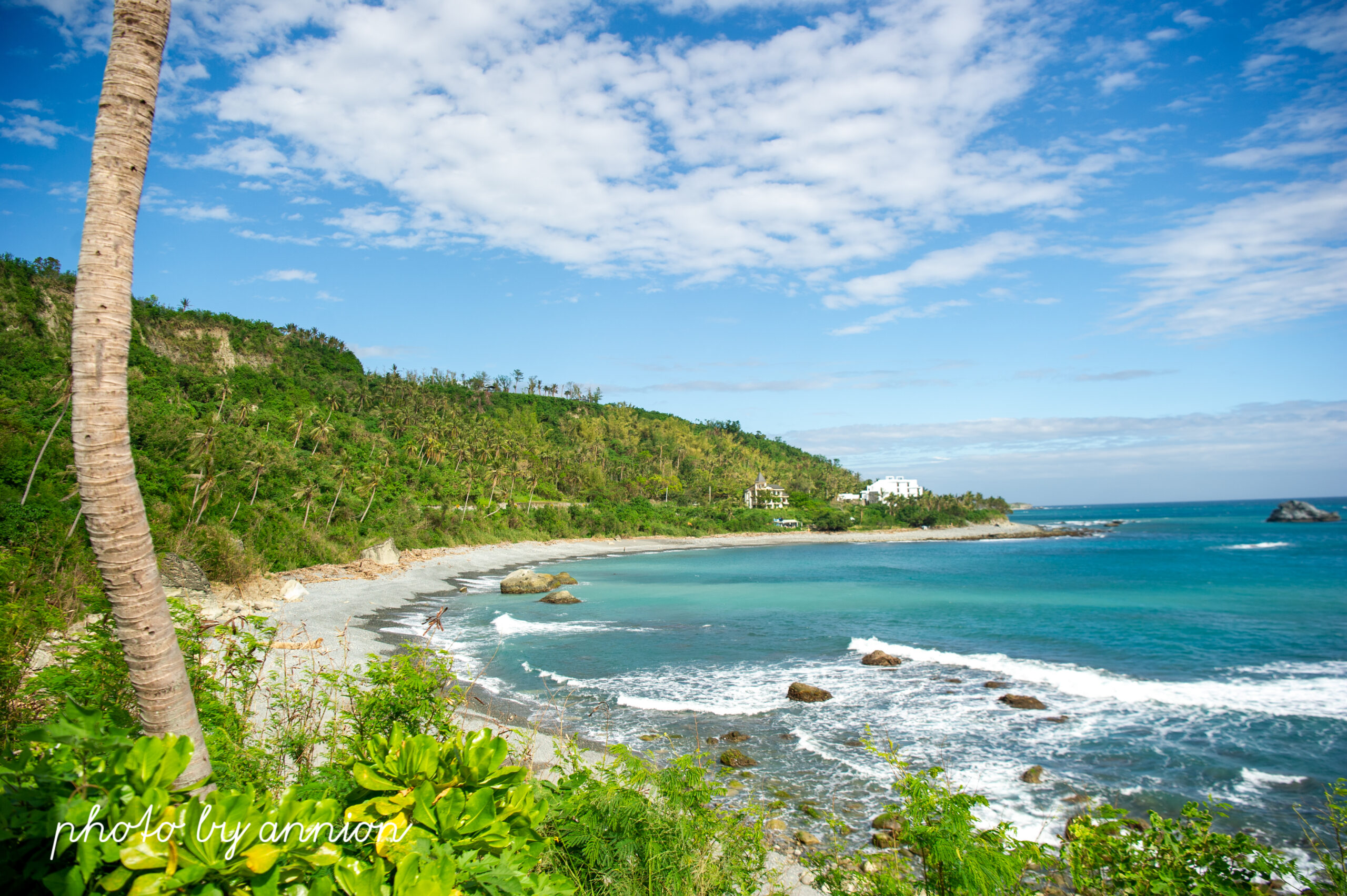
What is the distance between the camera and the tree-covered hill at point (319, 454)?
2958cm

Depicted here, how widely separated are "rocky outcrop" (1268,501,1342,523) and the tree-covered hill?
7207 centimetres

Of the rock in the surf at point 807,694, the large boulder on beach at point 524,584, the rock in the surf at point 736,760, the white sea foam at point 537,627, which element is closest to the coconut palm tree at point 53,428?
the white sea foam at point 537,627

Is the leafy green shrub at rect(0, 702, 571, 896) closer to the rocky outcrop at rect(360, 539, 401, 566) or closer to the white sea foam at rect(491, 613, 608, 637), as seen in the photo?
the white sea foam at rect(491, 613, 608, 637)

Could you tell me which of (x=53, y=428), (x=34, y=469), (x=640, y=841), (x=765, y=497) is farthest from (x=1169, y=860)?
(x=765, y=497)

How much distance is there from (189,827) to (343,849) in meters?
0.62

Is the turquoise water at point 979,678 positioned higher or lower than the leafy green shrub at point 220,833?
lower

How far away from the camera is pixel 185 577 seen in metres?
17.4

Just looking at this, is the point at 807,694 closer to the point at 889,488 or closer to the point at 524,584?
the point at 524,584

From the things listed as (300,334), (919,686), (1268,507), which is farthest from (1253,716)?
(1268,507)

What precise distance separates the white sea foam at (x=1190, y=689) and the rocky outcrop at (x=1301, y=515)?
124 metres

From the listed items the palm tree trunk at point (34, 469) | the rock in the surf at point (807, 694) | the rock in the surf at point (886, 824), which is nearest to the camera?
the rock in the surf at point (886, 824)

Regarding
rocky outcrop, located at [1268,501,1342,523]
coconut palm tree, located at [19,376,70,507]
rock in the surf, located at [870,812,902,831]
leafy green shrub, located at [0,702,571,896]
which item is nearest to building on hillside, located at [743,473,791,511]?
rocky outcrop, located at [1268,501,1342,523]

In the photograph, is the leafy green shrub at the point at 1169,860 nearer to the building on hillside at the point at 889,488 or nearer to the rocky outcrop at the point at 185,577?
the rocky outcrop at the point at 185,577

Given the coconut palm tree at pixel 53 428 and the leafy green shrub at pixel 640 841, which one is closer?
the leafy green shrub at pixel 640 841
